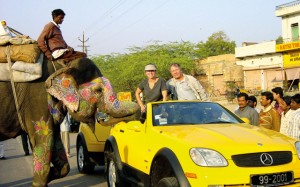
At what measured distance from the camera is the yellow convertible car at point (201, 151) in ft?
15.1

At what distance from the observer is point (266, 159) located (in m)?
4.75

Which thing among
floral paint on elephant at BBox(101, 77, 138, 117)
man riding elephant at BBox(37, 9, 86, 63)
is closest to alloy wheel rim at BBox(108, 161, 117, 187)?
floral paint on elephant at BBox(101, 77, 138, 117)

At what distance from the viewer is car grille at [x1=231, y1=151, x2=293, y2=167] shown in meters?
4.66

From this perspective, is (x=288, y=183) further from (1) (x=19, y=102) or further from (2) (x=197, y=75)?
(2) (x=197, y=75)

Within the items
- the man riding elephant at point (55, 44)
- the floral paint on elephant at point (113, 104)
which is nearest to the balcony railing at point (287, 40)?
the man riding elephant at point (55, 44)

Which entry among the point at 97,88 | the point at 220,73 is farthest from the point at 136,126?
the point at 220,73

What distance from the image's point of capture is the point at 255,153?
4758 millimetres

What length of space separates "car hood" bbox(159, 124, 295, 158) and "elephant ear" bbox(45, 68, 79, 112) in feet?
4.00

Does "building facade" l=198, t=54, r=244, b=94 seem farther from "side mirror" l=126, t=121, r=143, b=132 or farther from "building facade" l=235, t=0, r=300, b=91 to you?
"side mirror" l=126, t=121, r=143, b=132

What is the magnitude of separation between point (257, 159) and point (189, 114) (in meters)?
1.75

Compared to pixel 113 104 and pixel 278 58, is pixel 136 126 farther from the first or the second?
pixel 278 58

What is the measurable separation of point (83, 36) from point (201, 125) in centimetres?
5547

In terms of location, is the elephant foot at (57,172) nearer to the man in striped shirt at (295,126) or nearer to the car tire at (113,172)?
the car tire at (113,172)

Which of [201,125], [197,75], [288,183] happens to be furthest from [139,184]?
[197,75]
